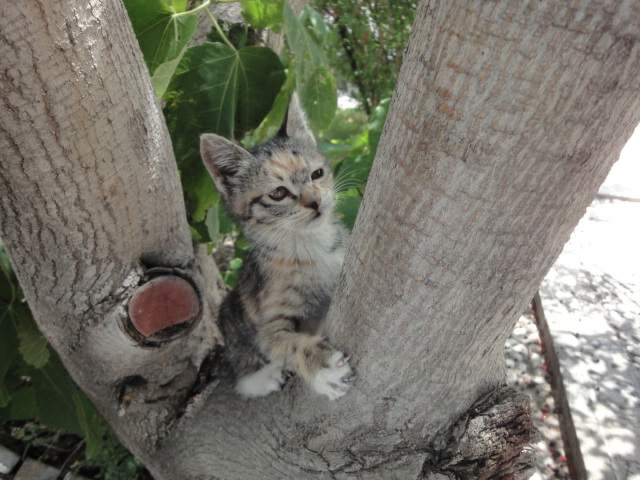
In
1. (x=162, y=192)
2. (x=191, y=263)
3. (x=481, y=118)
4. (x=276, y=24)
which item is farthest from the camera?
(x=276, y=24)

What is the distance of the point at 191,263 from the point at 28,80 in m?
0.61

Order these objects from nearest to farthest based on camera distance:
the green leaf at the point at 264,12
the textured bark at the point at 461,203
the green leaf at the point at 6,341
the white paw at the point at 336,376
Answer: the textured bark at the point at 461,203
the white paw at the point at 336,376
the green leaf at the point at 264,12
the green leaf at the point at 6,341

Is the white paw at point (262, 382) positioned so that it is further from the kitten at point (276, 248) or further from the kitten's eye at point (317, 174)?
the kitten's eye at point (317, 174)

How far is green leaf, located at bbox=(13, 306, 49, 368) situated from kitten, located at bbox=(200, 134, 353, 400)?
59 cm

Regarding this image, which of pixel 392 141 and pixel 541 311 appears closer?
pixel 392 141

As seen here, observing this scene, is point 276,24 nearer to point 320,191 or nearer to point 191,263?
point 320,191

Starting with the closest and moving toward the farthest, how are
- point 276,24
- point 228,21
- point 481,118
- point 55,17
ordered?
point 481,118 < point 55,17 < point 276,24 < point 228,21

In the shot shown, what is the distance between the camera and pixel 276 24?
1588 millimetres

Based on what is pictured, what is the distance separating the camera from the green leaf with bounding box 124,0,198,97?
1384mm

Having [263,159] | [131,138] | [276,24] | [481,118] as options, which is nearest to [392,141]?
[481,118]

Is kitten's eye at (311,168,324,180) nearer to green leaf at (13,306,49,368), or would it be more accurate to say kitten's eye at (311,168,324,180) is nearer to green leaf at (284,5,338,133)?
green leaf at (284,5,338,133)

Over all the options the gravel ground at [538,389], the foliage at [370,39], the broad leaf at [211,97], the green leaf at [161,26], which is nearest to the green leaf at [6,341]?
the broad leaf at [211,97]

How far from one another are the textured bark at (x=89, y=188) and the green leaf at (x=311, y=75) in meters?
0.49

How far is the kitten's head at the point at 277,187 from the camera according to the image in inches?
71.4
